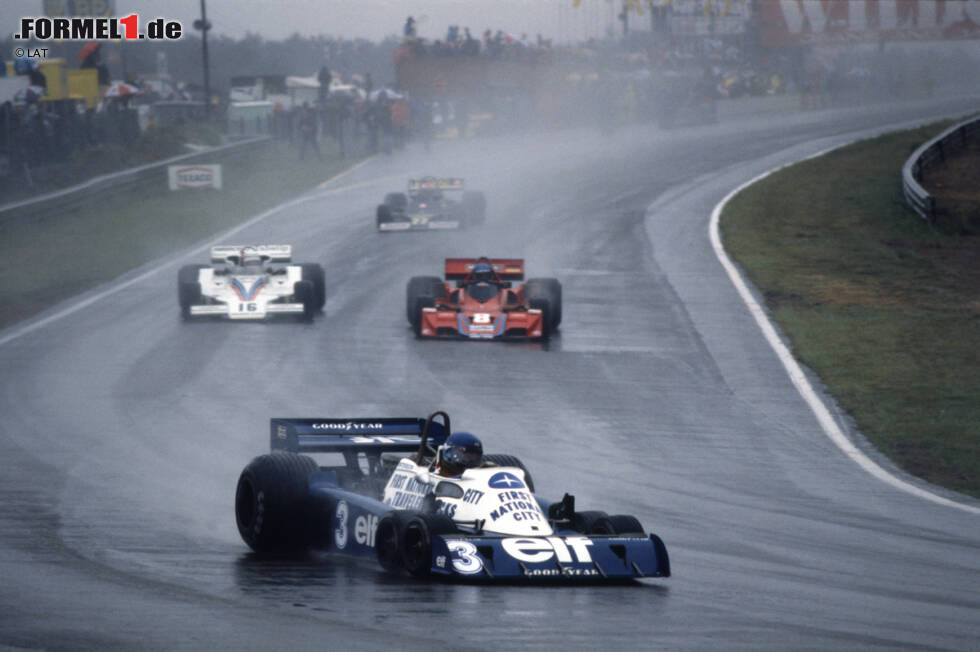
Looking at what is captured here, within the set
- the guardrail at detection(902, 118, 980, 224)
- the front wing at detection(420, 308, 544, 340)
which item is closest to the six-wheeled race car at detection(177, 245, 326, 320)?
the front wing at detection(420, 308, 544, 340)

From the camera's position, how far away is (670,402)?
18.8m

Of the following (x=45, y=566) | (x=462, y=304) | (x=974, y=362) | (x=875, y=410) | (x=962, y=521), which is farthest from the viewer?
(x=462, y=304)

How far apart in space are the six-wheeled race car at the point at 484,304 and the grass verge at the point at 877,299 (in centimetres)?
409

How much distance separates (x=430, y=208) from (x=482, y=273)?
545 inches

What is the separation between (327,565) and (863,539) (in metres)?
4.48

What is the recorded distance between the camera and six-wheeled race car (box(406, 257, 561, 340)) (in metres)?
23.2

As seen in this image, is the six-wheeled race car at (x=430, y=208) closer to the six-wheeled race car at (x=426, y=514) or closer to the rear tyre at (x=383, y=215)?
the rear tyre at (x=383, y=215)

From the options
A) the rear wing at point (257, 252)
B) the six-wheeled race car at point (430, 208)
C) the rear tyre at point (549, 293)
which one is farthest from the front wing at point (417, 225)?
the rear tyre at point (549, 293)

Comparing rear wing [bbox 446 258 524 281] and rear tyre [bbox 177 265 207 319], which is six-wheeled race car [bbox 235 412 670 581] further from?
rear tyre [bbox 177 265 207 319]

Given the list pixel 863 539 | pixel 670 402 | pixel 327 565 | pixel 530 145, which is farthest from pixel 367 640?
pixel 530 145

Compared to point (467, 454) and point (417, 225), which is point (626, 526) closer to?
point (467, 454)

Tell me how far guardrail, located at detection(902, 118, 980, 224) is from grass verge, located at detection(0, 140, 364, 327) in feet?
60.0

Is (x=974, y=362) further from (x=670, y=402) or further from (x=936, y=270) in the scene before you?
(x=936, y=270)

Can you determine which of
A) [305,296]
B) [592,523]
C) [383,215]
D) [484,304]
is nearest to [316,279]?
[305,296]
